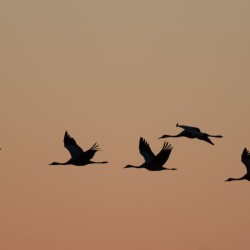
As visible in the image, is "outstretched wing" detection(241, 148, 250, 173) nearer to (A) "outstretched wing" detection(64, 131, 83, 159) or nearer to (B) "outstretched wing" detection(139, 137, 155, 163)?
(B) "outstretched wing" detection(139, 137, 155, 163)

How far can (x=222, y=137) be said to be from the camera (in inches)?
5507

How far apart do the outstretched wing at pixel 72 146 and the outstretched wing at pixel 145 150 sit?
13.4 feet

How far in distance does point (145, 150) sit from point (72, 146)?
200 inches

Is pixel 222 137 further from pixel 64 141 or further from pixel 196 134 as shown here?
pixel 64 141

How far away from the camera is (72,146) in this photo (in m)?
142

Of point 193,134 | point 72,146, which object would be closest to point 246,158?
point 193,134

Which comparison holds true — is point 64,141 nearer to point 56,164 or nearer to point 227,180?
point 56,164

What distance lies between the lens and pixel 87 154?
136125 mm

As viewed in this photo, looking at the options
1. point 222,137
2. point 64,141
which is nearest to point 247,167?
point 222,137

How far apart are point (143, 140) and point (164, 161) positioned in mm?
5812

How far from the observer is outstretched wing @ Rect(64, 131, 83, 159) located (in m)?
141

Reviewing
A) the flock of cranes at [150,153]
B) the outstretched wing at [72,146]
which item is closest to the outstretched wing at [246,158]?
the flock of cranes at [150,153]

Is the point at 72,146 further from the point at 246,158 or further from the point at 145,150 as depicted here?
the point at 246,158

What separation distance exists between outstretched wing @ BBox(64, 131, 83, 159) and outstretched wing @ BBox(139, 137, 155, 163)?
4092 mm
